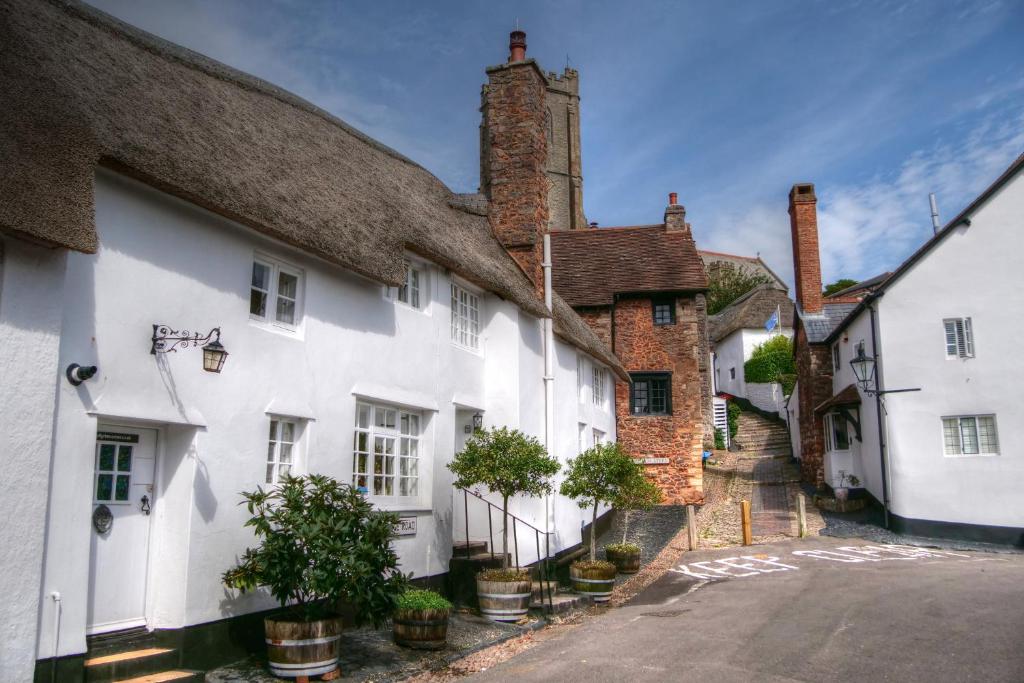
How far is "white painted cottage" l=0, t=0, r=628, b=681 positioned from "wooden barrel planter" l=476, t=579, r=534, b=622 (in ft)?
3.32

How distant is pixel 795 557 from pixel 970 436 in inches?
225

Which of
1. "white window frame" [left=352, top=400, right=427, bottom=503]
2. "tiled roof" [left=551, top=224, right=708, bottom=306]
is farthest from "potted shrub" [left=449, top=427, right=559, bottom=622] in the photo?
"tiled roof" [left=551, top=224, right=708, bottom=306]

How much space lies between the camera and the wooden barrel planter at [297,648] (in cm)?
769

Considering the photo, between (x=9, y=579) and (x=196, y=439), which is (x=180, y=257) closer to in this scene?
(x=196, y=439)

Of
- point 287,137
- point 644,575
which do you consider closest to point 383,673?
point 287,137

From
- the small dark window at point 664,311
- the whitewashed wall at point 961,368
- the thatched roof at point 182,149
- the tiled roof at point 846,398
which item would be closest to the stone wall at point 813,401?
the tiled roof at point 846,398

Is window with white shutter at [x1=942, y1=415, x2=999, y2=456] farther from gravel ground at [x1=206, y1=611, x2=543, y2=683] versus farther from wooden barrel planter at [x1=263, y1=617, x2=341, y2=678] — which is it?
wooden barrel planter at [x1=263, y1=617, x2=341, y2=678]

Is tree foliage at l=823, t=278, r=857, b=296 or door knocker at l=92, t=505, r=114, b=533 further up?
tree foliage at l=823, t=278, r=857, b=296

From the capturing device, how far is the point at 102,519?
7.35 meters

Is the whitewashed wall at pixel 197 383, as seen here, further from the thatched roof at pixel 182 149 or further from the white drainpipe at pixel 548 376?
the white drainpipe at pixel 548 376

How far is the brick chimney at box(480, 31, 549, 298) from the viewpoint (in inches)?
661

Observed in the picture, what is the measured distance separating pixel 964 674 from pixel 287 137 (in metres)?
10.2

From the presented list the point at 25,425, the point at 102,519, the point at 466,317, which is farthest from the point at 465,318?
the point at 25,425

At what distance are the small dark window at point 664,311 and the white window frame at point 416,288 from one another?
46.5 feet
